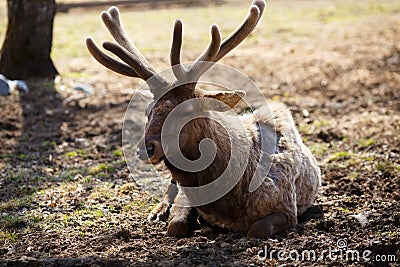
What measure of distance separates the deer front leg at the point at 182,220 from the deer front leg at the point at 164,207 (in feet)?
0.90

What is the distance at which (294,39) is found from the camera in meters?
17.3

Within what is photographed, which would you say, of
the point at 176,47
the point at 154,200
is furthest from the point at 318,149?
the point at 176,47

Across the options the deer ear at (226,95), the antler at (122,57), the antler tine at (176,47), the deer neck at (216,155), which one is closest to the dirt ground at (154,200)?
the deer neck at (216,155)

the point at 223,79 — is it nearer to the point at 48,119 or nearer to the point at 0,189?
the point at 48,119

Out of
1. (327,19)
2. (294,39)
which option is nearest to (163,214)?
(294,39)

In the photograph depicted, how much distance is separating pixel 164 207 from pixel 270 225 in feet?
4.47

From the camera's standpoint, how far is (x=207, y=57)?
217 inches

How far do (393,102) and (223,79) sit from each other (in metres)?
3.31

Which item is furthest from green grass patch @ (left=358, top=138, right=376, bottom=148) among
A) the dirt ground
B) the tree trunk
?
the tree trunk

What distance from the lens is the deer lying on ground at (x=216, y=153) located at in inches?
206

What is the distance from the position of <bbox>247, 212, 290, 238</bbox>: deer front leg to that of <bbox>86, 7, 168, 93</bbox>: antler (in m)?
1.48

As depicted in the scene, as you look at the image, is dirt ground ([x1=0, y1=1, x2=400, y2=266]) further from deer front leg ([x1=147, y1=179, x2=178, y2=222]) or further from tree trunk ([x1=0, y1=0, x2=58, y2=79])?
tree trunk ([x1=0, y1=0, x2=58, y2=79])

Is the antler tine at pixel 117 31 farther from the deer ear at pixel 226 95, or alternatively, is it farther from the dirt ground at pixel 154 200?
the dirt ground at pixel 154 200

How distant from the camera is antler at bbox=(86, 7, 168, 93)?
5.45 metres
